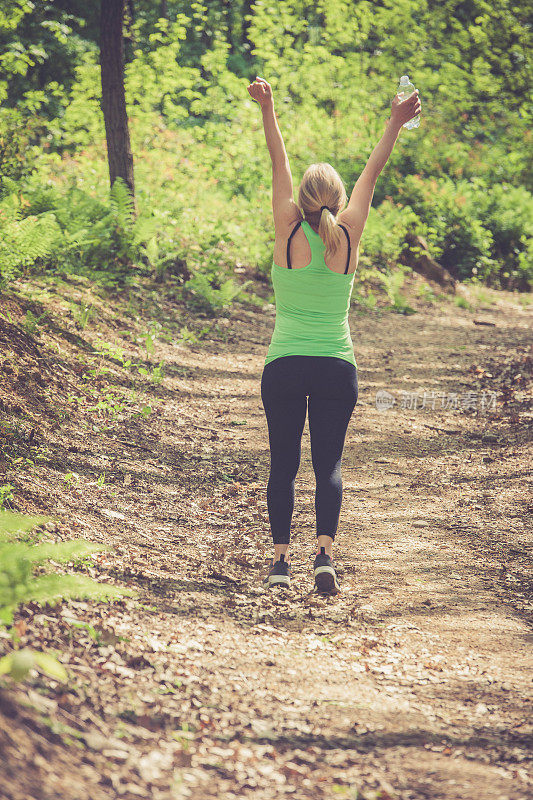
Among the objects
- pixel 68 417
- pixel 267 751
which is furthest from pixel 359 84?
pixel 267 751

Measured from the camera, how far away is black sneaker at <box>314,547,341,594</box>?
12.9ft

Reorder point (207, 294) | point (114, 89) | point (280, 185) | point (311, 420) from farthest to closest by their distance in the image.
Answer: point (207, 294), point (114, 89), point (311, 420), point (280, 185)

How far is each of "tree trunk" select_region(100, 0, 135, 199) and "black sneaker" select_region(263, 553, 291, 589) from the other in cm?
696

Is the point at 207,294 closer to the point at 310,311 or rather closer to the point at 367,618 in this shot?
the point at 310,311

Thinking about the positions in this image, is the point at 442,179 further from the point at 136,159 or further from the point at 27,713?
the point at 27,713

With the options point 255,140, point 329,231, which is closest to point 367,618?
point 329,231

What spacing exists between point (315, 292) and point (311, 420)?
2.33 ft

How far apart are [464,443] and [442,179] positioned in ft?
35.2

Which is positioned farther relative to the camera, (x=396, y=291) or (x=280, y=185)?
(x=396, y=291)

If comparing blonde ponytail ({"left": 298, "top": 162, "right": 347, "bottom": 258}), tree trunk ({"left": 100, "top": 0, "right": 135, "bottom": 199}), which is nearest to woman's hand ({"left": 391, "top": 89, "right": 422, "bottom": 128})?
blonde ponytail ({"left": 298, "top": 162, "right": 347, "bottom": 258})

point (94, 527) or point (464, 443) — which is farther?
point (464, 443)

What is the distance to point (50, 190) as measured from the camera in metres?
8.95

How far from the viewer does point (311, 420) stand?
12.8 feet

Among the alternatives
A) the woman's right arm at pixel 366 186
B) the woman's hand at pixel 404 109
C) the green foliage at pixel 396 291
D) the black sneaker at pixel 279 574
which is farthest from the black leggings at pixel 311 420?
the green foliage at pixel 396 291
